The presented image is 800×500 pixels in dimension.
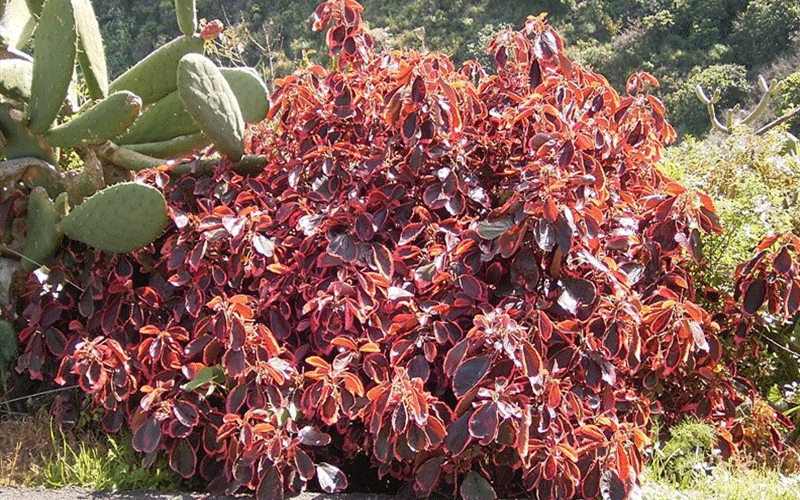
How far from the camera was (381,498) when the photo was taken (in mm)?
2674

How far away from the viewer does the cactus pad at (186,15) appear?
12.3 ft

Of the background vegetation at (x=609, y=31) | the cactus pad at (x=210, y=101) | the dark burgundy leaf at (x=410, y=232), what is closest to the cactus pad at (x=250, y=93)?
the cactus pad at (x=210, y=101)

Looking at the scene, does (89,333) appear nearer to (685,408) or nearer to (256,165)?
(256,165)

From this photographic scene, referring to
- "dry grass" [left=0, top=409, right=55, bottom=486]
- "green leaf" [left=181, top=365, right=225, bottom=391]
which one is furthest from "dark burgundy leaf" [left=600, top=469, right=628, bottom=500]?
"dry grass" [left=0, top=409, right=55, bottom=486]

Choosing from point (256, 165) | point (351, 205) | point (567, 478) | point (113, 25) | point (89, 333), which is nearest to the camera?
point (567, 478)

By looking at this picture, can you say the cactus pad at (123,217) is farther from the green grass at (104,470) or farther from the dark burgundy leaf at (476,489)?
the dark burgundy leaf at (476,489)

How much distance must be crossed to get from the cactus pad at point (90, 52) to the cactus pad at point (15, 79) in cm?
23

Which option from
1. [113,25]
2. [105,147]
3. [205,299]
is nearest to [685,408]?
[205,299]

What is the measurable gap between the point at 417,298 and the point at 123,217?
42.1 inches

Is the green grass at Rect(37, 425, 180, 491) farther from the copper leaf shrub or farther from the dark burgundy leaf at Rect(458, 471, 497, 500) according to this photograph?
the dark burgundy leaf at Rect(458, 471, 497, 500)

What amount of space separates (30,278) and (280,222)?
Answer: 1044 mm

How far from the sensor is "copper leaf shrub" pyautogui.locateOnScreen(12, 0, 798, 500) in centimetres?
255

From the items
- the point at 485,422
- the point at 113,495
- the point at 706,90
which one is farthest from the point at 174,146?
the point at 706,90

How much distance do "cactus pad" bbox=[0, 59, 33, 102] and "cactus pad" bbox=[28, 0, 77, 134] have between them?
16 centimetres
